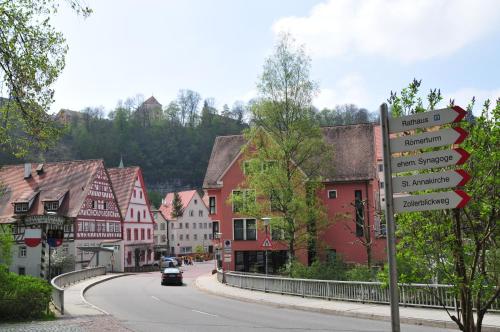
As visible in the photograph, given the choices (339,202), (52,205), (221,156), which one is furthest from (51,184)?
(339,202)

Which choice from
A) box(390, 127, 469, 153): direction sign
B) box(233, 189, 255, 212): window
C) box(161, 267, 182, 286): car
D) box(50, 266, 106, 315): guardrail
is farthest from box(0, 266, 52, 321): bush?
box(161, 267, 182, 286): car

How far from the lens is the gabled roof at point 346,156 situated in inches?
1518

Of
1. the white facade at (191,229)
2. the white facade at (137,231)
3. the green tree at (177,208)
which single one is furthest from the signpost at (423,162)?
the white facade at (191,229)

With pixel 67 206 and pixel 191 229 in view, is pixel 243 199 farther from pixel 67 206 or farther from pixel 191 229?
pixel 191 229

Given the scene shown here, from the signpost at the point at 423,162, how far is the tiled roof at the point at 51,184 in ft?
173

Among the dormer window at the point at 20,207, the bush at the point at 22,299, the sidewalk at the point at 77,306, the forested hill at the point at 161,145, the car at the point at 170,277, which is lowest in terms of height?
the car at the point at 170,277

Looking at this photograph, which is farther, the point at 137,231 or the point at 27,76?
the point at 137,231

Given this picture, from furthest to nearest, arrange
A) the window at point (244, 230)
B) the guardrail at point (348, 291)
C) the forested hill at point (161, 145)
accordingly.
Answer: the forested hill at point (161, 145) → the window at point (244, 230) → the guardrail at point (348, 291)

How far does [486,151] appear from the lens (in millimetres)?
5949

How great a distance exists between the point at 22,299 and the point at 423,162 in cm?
1532

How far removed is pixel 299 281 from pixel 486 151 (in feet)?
64.1

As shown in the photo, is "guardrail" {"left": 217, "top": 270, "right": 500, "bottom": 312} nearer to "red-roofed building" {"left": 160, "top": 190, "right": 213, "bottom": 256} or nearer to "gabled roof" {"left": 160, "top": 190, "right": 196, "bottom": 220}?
"red-roofed building" {"left": 160, "top": 190, "right": 213, "bottom": 256}

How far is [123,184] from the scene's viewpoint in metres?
65.6

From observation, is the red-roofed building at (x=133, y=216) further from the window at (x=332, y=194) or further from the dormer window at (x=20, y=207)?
the window at (x=332, y=194)
